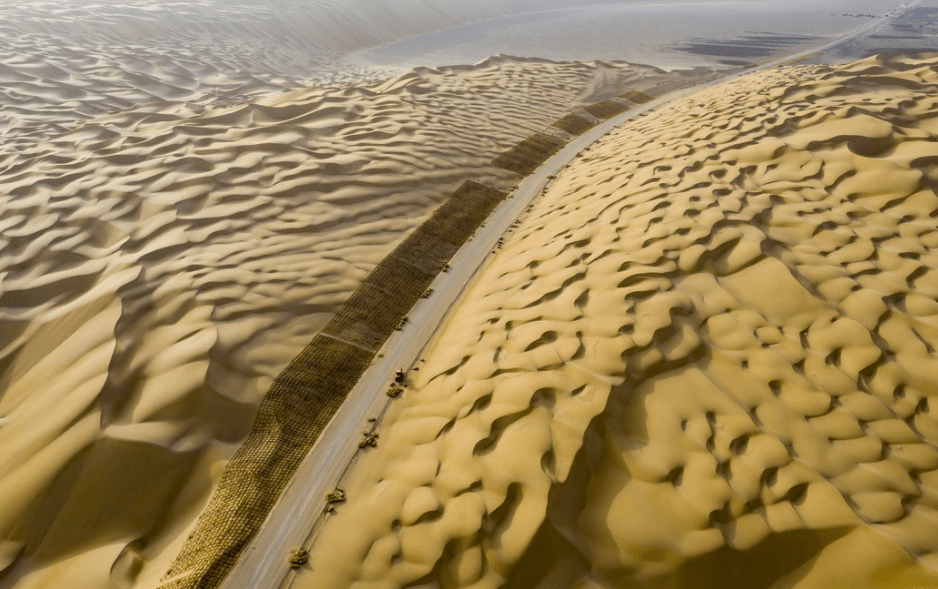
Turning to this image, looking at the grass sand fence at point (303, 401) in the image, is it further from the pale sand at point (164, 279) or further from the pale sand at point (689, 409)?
the pale sand at point (689, 409)

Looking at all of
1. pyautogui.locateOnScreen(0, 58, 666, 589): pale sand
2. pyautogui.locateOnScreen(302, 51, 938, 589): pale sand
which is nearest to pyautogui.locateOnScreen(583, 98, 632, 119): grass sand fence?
pyautogui.locateOnScreen(0, 58, 666, 589): pale sand

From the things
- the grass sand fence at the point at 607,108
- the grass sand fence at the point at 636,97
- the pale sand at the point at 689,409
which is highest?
the grass sand fence at the point at 636,97

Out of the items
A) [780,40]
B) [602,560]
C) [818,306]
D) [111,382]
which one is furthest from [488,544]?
[780,40]

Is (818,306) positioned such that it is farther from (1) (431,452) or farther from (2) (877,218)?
(1) (431,452)

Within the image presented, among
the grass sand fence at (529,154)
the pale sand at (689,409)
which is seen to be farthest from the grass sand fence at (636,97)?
the pale sand at (689,409)

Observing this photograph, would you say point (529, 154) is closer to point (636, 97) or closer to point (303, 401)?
point (636, 97)

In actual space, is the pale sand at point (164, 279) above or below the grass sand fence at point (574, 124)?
below
